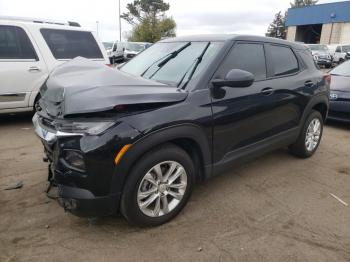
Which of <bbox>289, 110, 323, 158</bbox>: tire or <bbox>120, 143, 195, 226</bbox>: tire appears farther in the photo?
<bbox>289, 110, 323, 158</bbox>: tire

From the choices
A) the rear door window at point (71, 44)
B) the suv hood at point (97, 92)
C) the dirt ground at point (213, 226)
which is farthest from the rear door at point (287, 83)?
the rear door window at point (71, 44)

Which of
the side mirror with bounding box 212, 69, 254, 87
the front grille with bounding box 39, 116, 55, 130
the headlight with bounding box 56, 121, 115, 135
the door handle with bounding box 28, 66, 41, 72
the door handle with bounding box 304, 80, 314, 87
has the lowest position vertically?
the front grille with bounding box 39, 116, 55, 130

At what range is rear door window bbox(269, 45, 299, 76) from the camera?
3.96 metres

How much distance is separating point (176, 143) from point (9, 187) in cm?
202

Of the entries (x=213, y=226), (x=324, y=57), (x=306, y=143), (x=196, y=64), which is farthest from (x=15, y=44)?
(x=324, y=57)

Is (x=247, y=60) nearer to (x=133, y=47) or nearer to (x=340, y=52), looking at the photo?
(x=133, y=47)

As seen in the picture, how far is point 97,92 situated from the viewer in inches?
99.3

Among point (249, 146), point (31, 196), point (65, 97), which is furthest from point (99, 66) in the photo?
point (249, 146)

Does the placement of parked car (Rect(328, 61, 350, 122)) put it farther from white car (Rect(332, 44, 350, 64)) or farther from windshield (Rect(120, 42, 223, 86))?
white car (Rect(332, 44, 350, 64))

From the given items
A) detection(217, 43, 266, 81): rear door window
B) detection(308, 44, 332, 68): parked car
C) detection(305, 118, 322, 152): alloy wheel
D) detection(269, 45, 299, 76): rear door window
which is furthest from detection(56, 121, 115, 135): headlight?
detection(308, 44, 332, 68): parked car

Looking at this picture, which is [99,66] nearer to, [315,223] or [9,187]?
[9,187]

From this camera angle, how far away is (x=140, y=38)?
133ft

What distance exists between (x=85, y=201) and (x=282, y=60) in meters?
2.98

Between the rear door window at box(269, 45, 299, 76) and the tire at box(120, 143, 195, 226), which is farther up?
the rear door window at box(269, 45, 299, 76)
